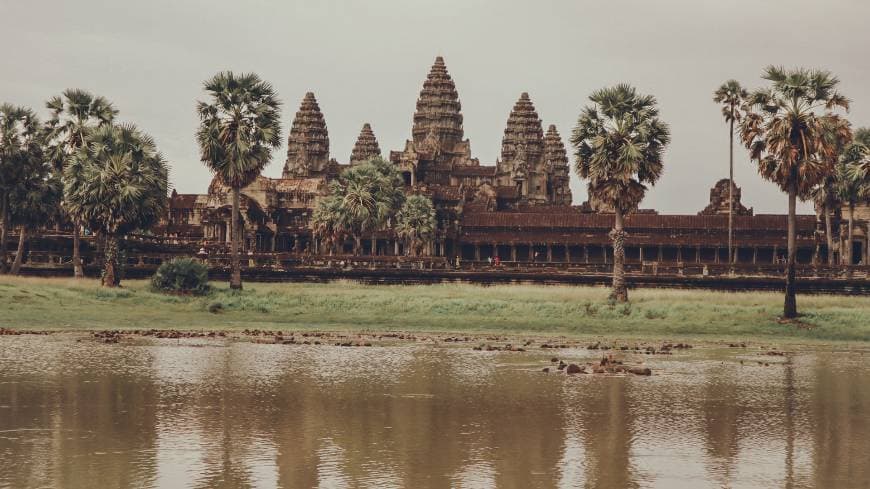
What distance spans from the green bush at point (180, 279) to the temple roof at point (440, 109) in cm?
12535

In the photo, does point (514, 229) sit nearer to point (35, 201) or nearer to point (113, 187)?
point (35, 201)

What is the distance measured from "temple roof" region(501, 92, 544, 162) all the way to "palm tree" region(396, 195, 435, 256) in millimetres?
80273

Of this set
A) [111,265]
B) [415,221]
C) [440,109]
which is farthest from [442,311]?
[440,109]

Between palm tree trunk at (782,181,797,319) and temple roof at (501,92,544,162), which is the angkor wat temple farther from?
palm tree trunk at (782,181,797,319)

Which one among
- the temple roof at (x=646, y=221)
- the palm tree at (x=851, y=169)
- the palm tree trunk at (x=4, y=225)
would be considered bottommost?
the palm tree trunk at (x=4, y=225)

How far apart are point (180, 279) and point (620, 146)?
2373cm

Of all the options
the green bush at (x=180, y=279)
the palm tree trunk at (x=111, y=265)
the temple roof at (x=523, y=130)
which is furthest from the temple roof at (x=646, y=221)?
the temple roof at (x=523, y=130)

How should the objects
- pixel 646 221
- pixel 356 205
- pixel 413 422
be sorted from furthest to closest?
1. pixel 646 221
2. pixel 356 205
3. pixel 413 422

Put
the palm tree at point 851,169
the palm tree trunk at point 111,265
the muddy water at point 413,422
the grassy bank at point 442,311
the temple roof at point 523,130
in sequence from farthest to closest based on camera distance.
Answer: the temple roof at point 523,130 → the palm tree at point 851,169 → the palm tree trunk at point 111,265 → the grassy bank at point 442,311 → the muddy water at point 413,422

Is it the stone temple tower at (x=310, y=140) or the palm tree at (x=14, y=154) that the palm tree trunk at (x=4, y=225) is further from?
the stone temple tower at (x=310, y=140)

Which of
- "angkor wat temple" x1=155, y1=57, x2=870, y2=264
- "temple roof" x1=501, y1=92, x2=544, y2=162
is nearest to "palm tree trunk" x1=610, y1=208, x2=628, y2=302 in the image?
"angkor wat temple" x1=155, y1=57, x2=870, y2=264

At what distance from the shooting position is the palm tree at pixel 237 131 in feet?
219

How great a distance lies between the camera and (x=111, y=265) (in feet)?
210

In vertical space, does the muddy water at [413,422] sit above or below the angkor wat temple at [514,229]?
below
